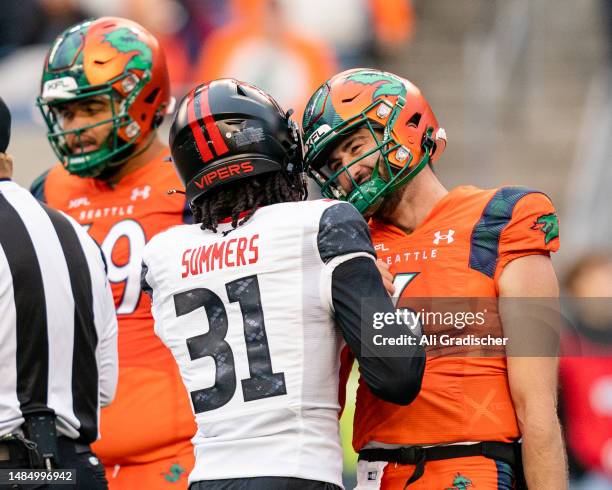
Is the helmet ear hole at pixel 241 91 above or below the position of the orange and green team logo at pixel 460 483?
above

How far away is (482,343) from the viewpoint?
394cm

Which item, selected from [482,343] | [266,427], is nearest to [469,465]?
[482,343]

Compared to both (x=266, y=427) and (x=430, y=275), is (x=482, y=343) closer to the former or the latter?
(x=430, y=275)

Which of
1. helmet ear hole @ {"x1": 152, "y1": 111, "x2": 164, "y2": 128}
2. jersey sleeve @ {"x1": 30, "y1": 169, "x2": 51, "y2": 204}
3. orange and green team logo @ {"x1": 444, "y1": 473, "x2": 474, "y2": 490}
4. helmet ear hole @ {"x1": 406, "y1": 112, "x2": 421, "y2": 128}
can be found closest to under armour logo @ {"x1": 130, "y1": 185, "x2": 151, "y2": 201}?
helmet ear hole @ {"x1": 152, "y1": 111, "x2": 164, "y2": 128}

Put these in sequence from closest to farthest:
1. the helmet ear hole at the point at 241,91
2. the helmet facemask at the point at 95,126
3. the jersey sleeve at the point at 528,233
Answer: the jersey sleeve at the point at 528,233
the helmet ear hole at the point at 241,91
the helmet facemask at the point at 95,126

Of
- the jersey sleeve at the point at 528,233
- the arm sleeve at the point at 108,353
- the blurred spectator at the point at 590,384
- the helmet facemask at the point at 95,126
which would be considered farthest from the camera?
the blurred spectator at the point at 590,384

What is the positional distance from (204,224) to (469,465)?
43.7 inches

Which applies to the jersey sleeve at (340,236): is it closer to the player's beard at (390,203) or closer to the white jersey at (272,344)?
the white jersey at (272,344)

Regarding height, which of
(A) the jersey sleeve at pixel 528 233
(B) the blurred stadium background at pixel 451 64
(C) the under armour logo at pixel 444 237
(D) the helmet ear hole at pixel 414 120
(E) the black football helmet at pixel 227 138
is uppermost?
(E) the black football helmet at pixel 227 138

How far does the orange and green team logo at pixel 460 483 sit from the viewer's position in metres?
3.81

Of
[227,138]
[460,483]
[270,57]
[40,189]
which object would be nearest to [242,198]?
[227,138]

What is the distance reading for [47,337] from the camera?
13.9 ft

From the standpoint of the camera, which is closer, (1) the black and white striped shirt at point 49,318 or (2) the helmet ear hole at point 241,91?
(2) the helmet ear hole at point 241,91

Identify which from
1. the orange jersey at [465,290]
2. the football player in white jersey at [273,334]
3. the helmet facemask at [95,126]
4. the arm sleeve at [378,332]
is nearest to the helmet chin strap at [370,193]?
the orange jersey at [465,290]
